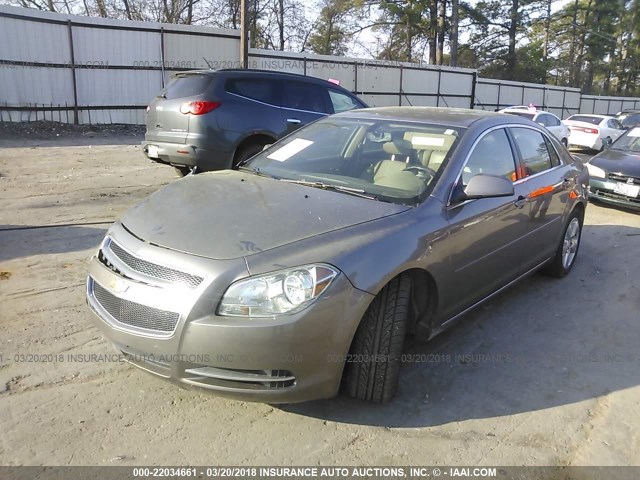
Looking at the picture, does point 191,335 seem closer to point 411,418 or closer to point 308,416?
point 308,416

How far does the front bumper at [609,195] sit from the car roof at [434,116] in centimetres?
479

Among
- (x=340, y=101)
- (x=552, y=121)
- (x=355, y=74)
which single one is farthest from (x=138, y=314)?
(x=355, y=74)

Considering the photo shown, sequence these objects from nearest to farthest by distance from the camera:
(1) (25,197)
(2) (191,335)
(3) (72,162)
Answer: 1. (2) (191,335)
2. (1) (25,197)
3. (3) (72,162)

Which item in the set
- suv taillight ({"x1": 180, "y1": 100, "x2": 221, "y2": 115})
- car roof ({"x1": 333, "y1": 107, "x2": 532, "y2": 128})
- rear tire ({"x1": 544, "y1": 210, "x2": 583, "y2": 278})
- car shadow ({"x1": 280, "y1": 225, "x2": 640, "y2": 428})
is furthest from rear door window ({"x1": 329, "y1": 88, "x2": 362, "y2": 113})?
car shadow ({"x1": 280, "y1": 225, "x2": 640, "y2": 428})

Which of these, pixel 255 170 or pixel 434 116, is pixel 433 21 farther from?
pixel 255 170

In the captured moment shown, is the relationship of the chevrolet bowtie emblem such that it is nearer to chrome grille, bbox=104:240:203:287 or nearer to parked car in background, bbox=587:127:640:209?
chrome grille, bbox=104:240:203:287

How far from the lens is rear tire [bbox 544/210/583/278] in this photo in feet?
16.6

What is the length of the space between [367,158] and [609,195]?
6317mm

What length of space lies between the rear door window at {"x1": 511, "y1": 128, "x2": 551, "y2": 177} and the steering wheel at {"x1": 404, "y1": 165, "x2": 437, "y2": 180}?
1236mm

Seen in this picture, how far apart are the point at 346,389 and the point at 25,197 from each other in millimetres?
5842

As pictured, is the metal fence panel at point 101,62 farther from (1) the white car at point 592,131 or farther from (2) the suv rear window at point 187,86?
(2) the suv rear window at point 187,86

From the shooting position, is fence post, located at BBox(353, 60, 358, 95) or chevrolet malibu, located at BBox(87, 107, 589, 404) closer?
chevrolet malibu, located at BBox(87, 107, 589, 404)

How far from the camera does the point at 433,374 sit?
3.36 meters

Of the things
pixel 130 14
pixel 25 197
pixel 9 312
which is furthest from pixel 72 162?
pixel 130 14
